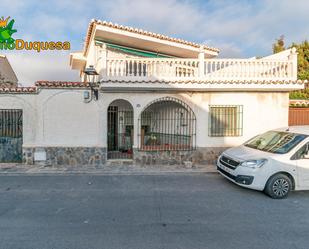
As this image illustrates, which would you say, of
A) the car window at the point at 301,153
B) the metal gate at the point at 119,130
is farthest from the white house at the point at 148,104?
the car window at the point at 301,153

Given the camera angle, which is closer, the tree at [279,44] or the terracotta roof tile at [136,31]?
the terracotta roof tile at [136,31]

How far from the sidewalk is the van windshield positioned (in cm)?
213

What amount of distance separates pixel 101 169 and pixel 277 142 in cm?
615

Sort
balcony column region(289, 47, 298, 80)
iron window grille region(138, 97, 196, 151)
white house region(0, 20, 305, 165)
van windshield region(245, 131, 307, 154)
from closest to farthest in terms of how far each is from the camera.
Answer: van windshield region(245, 131, 307, 154) < white house region(0, 20, 305, 165) < balcony column region(289, 47, 298, 80) < iron window grille region(138, 97, 196, 151)

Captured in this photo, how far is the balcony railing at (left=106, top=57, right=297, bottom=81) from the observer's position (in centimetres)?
888

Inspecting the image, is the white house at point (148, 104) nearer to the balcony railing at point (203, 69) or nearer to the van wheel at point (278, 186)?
the balcony railing at point (203, 69)

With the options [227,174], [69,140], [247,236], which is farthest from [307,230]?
[69,140]

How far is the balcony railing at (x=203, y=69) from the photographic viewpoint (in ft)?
29.1

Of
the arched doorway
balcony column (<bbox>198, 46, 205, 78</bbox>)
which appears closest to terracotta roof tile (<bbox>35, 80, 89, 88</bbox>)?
the arched doorway

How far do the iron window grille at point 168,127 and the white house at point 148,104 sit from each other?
78mm

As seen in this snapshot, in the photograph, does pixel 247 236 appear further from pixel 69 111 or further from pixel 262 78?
pixel 69 111

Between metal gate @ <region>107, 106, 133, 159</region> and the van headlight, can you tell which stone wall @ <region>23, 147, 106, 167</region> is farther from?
the van headlight

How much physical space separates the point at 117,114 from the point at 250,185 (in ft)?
24.2

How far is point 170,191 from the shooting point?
5.96 metres
